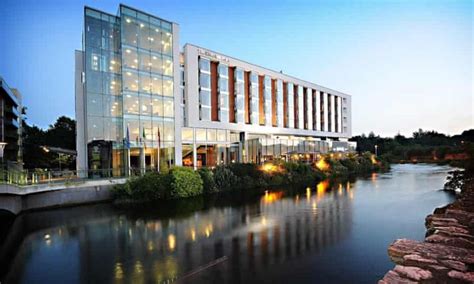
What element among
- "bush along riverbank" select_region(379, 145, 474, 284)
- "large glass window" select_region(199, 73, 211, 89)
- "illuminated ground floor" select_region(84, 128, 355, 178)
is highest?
"large glass window" select_region(199, 73, 211, 89)

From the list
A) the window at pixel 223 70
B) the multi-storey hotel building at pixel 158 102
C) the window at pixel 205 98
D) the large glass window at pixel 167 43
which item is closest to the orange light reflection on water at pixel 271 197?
the multi-storey hotel building at pixel 158 102

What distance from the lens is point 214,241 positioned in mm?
11406

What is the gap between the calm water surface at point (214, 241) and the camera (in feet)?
27.3

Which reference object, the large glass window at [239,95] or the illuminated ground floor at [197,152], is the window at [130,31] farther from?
the large glass window at [239,95]

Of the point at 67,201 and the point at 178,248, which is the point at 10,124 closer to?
the point at 67,201

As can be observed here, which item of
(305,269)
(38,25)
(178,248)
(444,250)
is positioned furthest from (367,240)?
(38,25)

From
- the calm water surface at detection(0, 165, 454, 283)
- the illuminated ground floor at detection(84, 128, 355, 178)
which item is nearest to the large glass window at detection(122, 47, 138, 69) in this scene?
the illuminated ground floor at detection(84, 128, 355, 178)

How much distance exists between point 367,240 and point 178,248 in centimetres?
745

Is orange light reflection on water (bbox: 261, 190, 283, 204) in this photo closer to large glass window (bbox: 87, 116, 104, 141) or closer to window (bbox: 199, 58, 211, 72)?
large glass window (bbox: 87, 116, 104, 141)

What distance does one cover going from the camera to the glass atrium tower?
27094 millimetres

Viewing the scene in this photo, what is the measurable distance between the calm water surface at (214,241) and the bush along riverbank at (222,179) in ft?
8.00

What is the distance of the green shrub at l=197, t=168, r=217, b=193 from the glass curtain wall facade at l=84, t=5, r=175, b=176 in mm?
6622

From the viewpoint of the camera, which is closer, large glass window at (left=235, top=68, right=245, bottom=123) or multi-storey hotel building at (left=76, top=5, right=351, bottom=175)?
multi-storey hotel building at (left=76, top=5, right=351, bottom=175)

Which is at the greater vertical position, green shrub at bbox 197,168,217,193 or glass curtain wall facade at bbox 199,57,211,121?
glass curtain wall facade at bbox 199,57,211,121
